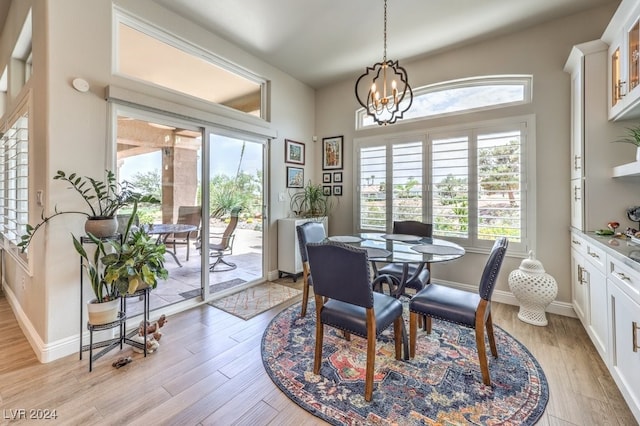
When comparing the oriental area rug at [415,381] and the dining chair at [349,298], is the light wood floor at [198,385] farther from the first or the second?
the dining chair at [349,298]

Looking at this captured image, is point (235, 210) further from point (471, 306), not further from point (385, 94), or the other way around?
point (471, 306)

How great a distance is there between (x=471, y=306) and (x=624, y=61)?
232 cm

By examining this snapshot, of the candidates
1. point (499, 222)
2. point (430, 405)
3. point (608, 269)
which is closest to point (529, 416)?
point (430, 405)

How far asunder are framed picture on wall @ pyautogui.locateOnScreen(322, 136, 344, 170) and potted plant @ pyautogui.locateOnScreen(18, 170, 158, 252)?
3.04 metres

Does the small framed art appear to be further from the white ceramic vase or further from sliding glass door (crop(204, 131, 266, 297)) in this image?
the white ceramic vase

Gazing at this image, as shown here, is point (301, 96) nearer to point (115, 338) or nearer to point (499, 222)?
point (499, 222)

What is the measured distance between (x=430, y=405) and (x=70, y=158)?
324 centimetres

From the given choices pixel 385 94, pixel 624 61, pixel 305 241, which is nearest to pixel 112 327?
pixel 305 241

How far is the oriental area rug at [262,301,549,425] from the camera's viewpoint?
5.34 feet

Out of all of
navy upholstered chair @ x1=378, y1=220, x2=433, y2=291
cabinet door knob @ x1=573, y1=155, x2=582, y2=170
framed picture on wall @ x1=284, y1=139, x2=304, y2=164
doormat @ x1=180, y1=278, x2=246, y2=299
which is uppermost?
framed picture on wall @ x1=284, y1=139, x2=304, y2=164

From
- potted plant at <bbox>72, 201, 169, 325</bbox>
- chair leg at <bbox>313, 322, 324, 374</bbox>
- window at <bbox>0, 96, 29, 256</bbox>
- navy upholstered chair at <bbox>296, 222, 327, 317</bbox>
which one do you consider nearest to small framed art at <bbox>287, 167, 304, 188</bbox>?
navy upholstered chair at <bbox>296, 222, 327, 317</bbox>

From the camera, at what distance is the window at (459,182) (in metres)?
3.23

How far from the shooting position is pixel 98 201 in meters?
2.39

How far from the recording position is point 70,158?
224 centimetres
